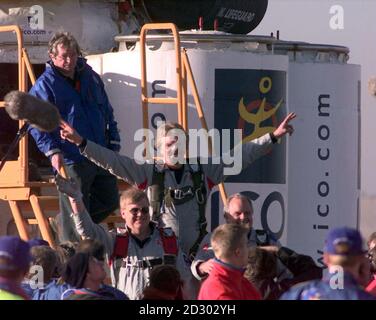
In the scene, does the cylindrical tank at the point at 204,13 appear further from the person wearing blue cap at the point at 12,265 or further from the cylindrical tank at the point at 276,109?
the person wearing blue cap at the point at 12,265

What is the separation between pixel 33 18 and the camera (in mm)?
14758

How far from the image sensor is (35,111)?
35.7ft

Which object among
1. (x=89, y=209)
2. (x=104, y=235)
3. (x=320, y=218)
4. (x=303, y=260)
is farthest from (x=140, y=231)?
(x=320, y=218)

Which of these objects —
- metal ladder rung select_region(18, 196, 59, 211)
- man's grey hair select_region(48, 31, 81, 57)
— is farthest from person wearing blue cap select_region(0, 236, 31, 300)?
metal ladder rung select_region(18, 196, 59, 211)

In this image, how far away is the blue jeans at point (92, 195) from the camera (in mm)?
12109

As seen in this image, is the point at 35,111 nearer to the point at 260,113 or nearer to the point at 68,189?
the point at 68,189

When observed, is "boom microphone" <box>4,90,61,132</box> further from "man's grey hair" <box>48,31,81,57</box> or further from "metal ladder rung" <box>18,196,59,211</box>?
"metal ladder rung" <box>18,196,59,211</box>

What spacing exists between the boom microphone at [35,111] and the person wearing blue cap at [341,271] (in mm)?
2832

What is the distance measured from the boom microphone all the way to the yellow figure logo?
365 centimetres

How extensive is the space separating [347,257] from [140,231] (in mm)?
2462

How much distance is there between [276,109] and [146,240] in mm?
4062

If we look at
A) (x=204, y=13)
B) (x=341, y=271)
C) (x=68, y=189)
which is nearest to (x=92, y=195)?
(x=68, y=189)

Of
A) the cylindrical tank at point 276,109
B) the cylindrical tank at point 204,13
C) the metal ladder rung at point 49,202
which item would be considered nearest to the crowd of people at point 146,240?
the metal ladder rung at point 49,202

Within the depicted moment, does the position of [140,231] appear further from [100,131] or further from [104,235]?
[100,131]
